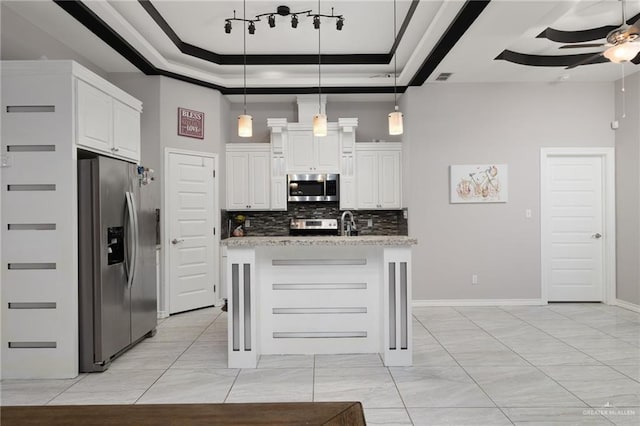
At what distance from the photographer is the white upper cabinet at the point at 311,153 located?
584 centimetres

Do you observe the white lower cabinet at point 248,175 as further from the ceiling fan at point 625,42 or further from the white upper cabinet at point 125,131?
the ceiling fan at point 625,42

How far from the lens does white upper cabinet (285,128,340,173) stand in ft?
19.1

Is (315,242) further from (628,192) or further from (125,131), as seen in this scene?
(628,192)

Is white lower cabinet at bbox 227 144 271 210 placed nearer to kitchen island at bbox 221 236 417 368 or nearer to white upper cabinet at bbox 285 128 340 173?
white upper cabinet at bbox 285 128 340 173

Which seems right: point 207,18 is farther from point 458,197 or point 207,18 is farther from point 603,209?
point 603,209

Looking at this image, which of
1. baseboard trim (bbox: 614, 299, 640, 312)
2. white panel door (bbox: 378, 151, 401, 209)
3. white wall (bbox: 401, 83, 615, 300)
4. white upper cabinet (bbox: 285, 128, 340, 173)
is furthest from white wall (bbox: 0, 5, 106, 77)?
baseboard trim (bbox: 614, 299, 640, 312)

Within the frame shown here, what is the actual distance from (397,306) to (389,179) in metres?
2.87

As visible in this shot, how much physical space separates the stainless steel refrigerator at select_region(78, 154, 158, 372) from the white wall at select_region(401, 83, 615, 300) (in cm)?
348

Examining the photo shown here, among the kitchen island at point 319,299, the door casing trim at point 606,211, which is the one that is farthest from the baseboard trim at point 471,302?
the kitchen island at point 319,299

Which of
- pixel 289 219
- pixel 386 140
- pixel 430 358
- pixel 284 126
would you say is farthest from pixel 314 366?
pixel 386 140

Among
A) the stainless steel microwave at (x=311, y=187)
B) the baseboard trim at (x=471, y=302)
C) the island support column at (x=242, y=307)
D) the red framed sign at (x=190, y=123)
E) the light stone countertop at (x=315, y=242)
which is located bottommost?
the baseboard trim at (x=471, y=302)

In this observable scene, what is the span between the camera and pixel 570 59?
4.92 metres

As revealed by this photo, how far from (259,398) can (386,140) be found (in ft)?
14.8

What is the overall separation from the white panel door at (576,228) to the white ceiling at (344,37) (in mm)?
1239
